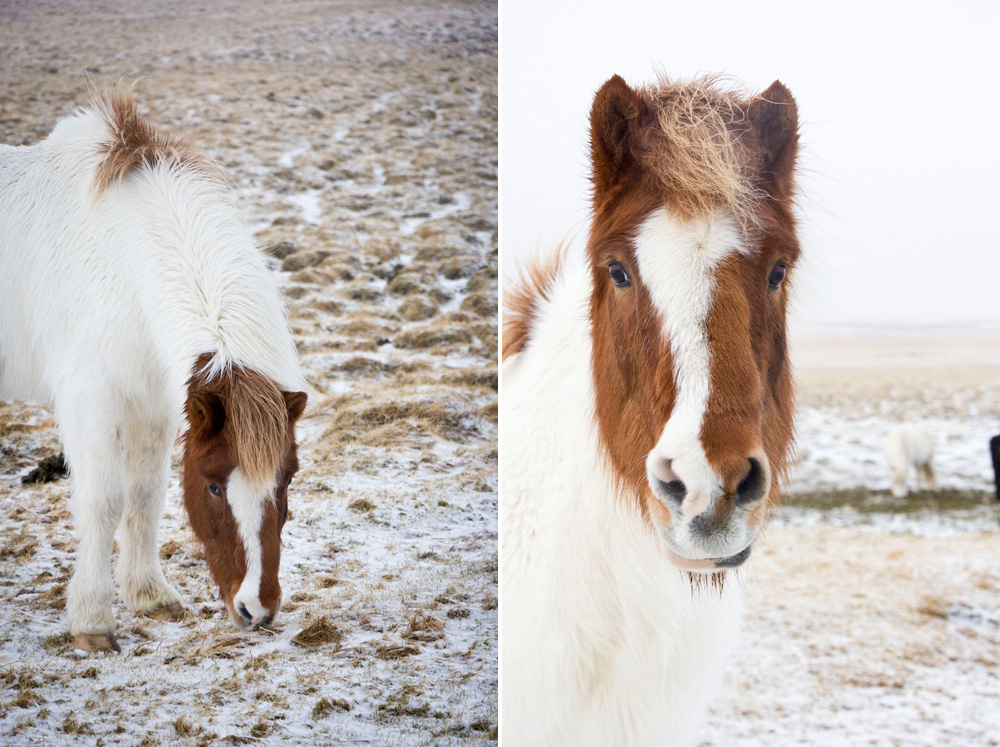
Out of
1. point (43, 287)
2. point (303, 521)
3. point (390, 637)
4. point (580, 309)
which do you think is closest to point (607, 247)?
point (580, 309)

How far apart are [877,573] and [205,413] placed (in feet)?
6.05

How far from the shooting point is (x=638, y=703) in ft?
4.83

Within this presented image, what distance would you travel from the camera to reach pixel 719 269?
1.26 m

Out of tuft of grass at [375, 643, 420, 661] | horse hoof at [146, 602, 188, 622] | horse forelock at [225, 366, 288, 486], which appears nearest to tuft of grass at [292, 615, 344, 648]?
tuft of grass at [375, 643, 420, 661]

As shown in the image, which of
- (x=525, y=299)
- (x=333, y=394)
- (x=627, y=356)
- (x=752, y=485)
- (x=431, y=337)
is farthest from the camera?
(x=431, y=337)

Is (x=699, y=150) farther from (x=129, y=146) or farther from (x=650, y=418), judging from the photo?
(x=129, y=146)

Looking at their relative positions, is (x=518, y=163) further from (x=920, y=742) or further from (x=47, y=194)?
(x=920, y=742)

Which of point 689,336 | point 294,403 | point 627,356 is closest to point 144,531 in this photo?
point 294,403

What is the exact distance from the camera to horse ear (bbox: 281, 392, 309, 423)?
6.14ft

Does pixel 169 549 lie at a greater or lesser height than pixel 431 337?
lesser

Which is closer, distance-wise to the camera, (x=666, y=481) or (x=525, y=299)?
(x=666, y=481)

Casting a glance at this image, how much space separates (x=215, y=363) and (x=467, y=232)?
91 cm

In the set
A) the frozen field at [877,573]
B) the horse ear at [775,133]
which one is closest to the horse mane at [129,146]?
the horse ear at [775,133]

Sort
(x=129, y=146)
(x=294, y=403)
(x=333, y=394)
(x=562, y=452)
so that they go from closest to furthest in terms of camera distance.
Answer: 1. (x=562, y=452)
2. (x=294, y=403)
3. (x=129, y=146)
4. (x=333, y=394)
